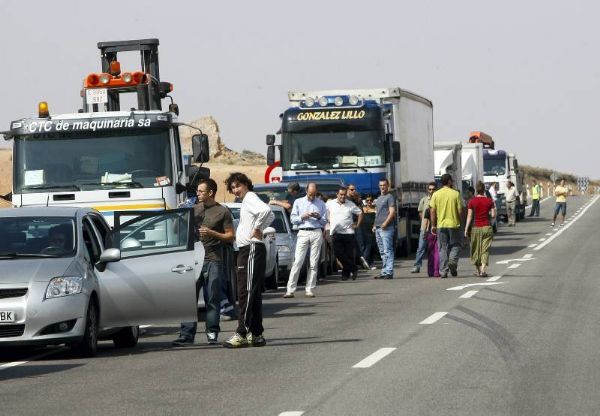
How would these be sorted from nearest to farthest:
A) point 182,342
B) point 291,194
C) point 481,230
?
point 182,342, point 481,230, point 291,194

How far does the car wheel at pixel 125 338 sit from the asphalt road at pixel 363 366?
0.39 ft

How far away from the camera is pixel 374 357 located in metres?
12.6

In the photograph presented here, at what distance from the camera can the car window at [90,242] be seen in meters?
14.4

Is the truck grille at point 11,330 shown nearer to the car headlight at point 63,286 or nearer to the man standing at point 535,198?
the car headlight at point 63,286

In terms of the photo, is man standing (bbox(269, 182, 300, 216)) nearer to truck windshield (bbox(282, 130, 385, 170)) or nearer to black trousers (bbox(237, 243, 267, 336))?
truck windshield (bbox(282, 130, 385, 170))

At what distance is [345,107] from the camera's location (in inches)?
1224

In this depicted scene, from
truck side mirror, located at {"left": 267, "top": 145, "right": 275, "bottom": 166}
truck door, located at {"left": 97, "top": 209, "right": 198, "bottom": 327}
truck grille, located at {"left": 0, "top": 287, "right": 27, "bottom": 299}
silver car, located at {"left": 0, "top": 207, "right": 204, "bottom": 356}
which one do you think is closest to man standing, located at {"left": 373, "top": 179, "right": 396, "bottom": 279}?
truck side mirror, located at {"left": 267, "top": 145, "right": 275, "bottom": 166}

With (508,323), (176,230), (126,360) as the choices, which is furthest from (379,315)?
(126,360)

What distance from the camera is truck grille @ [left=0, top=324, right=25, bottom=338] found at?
13.2 m

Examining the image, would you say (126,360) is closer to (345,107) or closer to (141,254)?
(141,254)

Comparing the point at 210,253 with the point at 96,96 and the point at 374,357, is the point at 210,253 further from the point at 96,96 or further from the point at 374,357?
the point at 96,96

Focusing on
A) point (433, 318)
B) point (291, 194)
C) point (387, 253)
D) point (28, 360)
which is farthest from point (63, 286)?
point (291, 194)

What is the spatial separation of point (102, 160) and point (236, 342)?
6.00 m

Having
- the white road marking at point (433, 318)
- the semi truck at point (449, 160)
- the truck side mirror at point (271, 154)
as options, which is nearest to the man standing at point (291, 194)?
the truck side mirror at point (271, 154)
